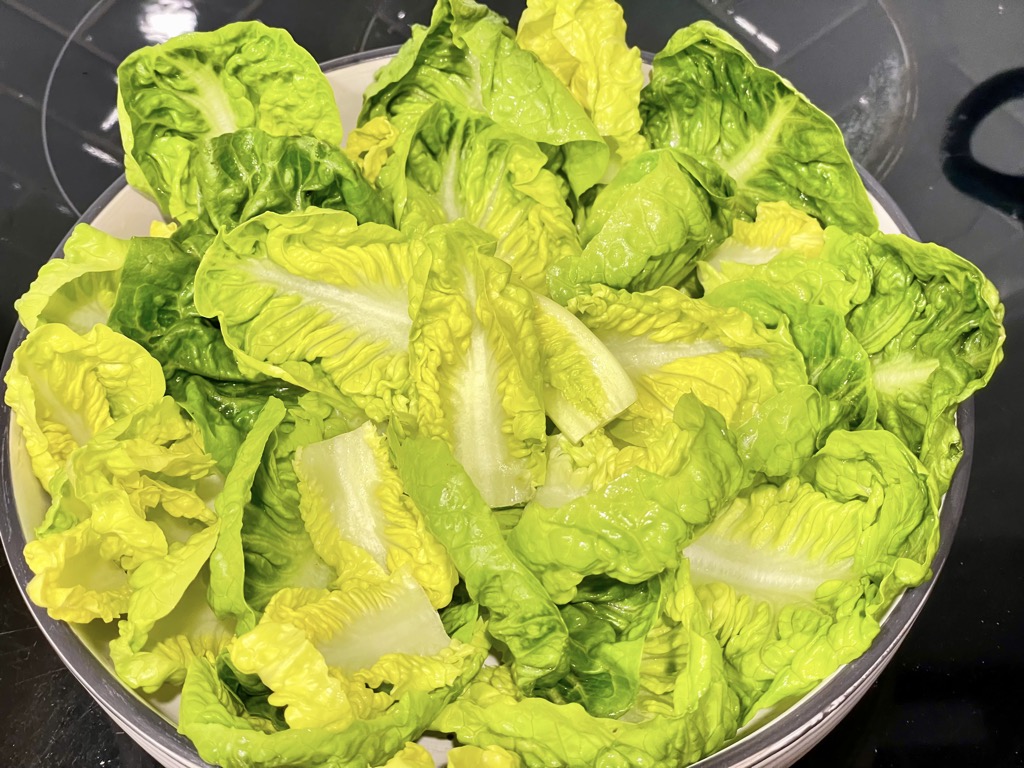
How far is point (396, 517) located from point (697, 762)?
14.4 inches

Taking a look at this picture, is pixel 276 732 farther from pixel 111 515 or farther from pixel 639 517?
pixel 639 517

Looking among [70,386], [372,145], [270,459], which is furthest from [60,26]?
[270,459]

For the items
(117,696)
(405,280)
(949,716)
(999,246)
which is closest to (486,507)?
(405,280)

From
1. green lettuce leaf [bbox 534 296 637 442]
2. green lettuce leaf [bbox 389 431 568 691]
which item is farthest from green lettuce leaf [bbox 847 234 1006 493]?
green lettuce leaf [bbox 389 431 568 691]

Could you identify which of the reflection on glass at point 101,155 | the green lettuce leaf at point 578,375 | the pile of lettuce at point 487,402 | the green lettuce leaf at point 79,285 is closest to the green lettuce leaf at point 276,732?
the pile of lettuce at point 487,402

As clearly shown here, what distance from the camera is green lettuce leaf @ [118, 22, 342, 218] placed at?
1.13m

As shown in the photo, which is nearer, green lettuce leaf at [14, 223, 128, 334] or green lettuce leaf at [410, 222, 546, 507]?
green lettuce leaf at [410, 222, 546, 507]

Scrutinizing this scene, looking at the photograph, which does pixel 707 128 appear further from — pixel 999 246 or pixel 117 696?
pixel 117 696

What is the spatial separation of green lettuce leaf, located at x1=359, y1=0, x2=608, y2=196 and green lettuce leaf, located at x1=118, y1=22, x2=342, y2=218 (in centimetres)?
10

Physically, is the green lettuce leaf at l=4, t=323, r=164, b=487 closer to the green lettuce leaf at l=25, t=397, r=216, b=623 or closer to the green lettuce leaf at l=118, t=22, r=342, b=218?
the green lettuce leaf at l=25, t=397, r=216, b=623

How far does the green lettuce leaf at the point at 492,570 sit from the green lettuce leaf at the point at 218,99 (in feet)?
1.80

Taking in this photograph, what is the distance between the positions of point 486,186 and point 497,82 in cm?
13

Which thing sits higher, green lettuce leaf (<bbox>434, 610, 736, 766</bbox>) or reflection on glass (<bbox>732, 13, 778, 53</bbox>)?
reflection on glass (<bbox>732, 13, 778, 53</bbox>)

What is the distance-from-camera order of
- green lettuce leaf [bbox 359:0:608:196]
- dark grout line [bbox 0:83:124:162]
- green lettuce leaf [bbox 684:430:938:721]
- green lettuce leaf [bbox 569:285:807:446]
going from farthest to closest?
dark grout line [bbox 0:83:124:162]
green lettuce leaf [bbox 359:0:608:196]
green lettuce leaf [bbox 569:285:807:446]
green lettuce leaf [bbox 684:430:938:721]
